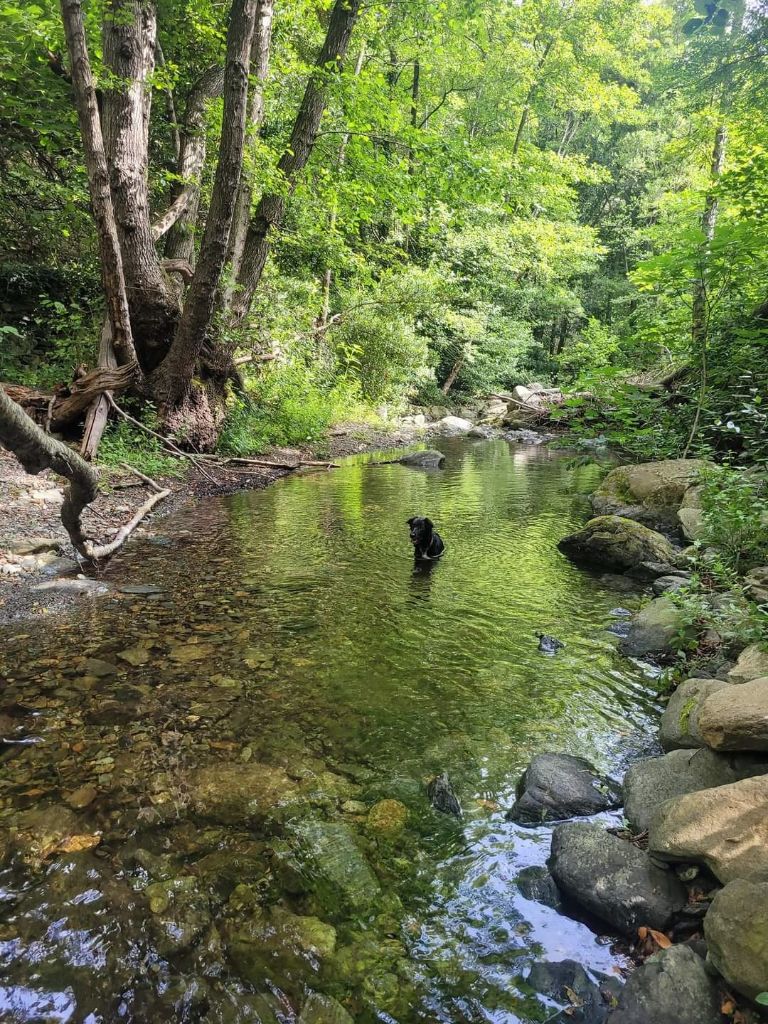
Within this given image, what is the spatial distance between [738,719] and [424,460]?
13.5 metres

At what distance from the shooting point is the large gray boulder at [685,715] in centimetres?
325

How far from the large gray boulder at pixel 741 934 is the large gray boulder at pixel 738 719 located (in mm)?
688

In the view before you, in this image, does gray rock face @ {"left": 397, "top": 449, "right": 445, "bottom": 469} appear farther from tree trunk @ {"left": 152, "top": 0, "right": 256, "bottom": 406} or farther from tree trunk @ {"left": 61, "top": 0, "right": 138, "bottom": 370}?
tree trunk @ {"left": 61, "top": 0, "right": 138, "bottom": 370}

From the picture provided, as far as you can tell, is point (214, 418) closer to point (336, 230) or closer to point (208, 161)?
point (336, 230)

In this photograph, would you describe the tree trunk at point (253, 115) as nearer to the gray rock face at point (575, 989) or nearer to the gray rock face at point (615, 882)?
the gray rock face at point (615, 882)

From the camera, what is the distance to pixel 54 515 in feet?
23.1

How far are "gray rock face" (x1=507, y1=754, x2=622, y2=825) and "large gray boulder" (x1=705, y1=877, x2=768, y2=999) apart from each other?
104 cm

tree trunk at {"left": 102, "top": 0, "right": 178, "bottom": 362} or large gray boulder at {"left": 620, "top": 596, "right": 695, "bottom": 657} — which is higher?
tree trunk at {"left": 102, "top": 0, "right": 178, "bottom": 362}

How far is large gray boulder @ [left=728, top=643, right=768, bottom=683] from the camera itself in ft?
10.2

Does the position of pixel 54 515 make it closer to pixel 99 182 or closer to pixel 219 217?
pixel 99 182

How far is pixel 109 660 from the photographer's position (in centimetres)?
430

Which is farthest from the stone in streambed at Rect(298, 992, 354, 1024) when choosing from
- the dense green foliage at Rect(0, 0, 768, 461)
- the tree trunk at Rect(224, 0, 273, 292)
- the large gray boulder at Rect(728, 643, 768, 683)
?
the tree trunk at Rect(224, 0, 273, 292)

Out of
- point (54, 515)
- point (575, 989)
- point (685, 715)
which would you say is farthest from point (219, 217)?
point (575, 989)

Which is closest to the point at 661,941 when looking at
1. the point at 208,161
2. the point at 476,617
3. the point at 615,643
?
the point at 615,643
